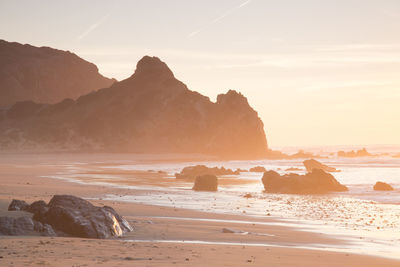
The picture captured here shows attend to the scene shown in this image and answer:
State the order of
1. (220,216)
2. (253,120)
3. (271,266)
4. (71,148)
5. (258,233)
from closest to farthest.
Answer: (271,266)
(258,233)
(220,216)
(71,148)
(253,120)

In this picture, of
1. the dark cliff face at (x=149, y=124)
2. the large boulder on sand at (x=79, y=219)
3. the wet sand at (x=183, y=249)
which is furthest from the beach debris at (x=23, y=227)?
the dark cliff face at (x=149, y=124)

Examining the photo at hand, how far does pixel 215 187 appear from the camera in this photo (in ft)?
128

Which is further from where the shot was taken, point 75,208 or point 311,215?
point 311,215

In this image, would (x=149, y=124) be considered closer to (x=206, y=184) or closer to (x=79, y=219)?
(x=206, y=184)

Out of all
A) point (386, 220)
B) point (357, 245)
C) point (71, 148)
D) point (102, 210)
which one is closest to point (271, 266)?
point (357, 245)

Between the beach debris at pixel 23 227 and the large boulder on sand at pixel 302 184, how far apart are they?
1071 inches

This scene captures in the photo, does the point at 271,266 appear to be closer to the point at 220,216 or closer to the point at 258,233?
the point at 258,233

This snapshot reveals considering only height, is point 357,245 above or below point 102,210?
below

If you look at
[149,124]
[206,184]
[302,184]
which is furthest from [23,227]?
[149,124]

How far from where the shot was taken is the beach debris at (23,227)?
1448cm

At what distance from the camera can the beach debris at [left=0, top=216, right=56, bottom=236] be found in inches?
570

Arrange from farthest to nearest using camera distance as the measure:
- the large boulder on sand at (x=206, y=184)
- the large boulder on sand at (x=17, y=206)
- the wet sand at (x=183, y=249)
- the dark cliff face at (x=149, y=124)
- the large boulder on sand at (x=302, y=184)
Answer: the dark cliff face at (x=149, y=124), the large boulder on sand at (x=302, y=184), the large boulder on sand at (x=206, y=184), the large boulder on sand at (x=17, y=206), the wet sand at (x=183, y=249)

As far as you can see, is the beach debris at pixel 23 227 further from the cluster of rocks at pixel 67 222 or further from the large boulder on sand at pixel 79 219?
the large boulder on sand at pixel 79 219

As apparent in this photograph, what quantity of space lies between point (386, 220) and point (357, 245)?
788cm
